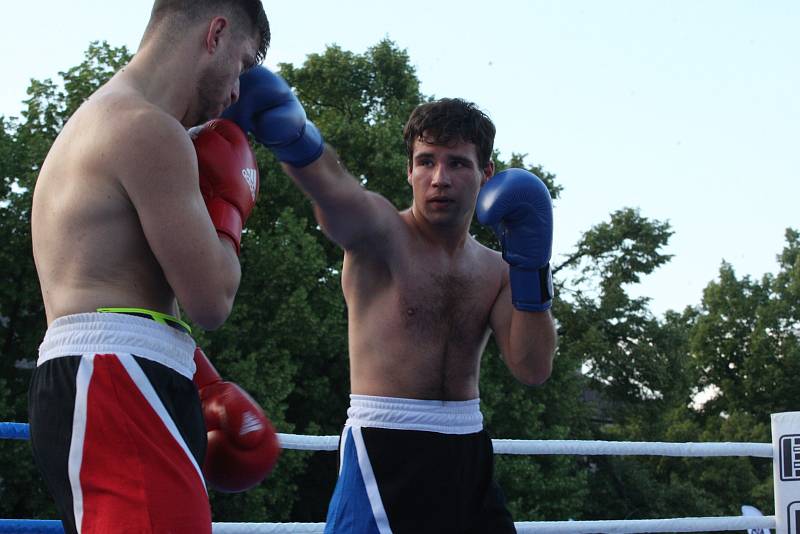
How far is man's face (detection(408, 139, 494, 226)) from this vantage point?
2.69m

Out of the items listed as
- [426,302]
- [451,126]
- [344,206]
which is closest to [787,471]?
[426,302]

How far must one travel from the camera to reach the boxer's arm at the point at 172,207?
1.57m

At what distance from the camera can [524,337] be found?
2684 mm

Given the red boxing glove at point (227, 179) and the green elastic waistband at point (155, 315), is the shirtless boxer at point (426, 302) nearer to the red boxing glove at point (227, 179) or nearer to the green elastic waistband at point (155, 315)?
the red boxing glove at point (227, 179)

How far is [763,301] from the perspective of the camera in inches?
992

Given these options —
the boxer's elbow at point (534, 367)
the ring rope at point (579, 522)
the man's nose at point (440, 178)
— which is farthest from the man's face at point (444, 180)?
the ring rope at point (579, 522)

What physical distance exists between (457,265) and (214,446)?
1.12 metres

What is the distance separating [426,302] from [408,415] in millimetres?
323

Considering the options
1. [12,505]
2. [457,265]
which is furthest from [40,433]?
[12,505]

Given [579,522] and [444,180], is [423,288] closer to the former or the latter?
[444,180]

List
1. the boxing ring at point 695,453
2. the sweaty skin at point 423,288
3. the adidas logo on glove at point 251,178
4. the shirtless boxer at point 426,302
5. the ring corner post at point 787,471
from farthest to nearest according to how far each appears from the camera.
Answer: the ring corner post at point 787,471, the boxing ring at point 695,453, the sweaty skin at point 423,288, the shirtless boxer at point 426,302, the adidas logo on glove at point 251,178

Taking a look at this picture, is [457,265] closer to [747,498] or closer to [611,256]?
[611,256]

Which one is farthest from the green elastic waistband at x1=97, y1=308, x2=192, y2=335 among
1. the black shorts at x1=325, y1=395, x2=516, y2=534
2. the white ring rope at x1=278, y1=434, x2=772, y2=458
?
the white ring rope at x1=278, y1=434, x2=772, y2=458

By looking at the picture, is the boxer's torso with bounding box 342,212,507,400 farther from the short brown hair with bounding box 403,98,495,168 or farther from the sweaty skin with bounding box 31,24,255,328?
the sweaty skin with bounding box 31,24,255,328
